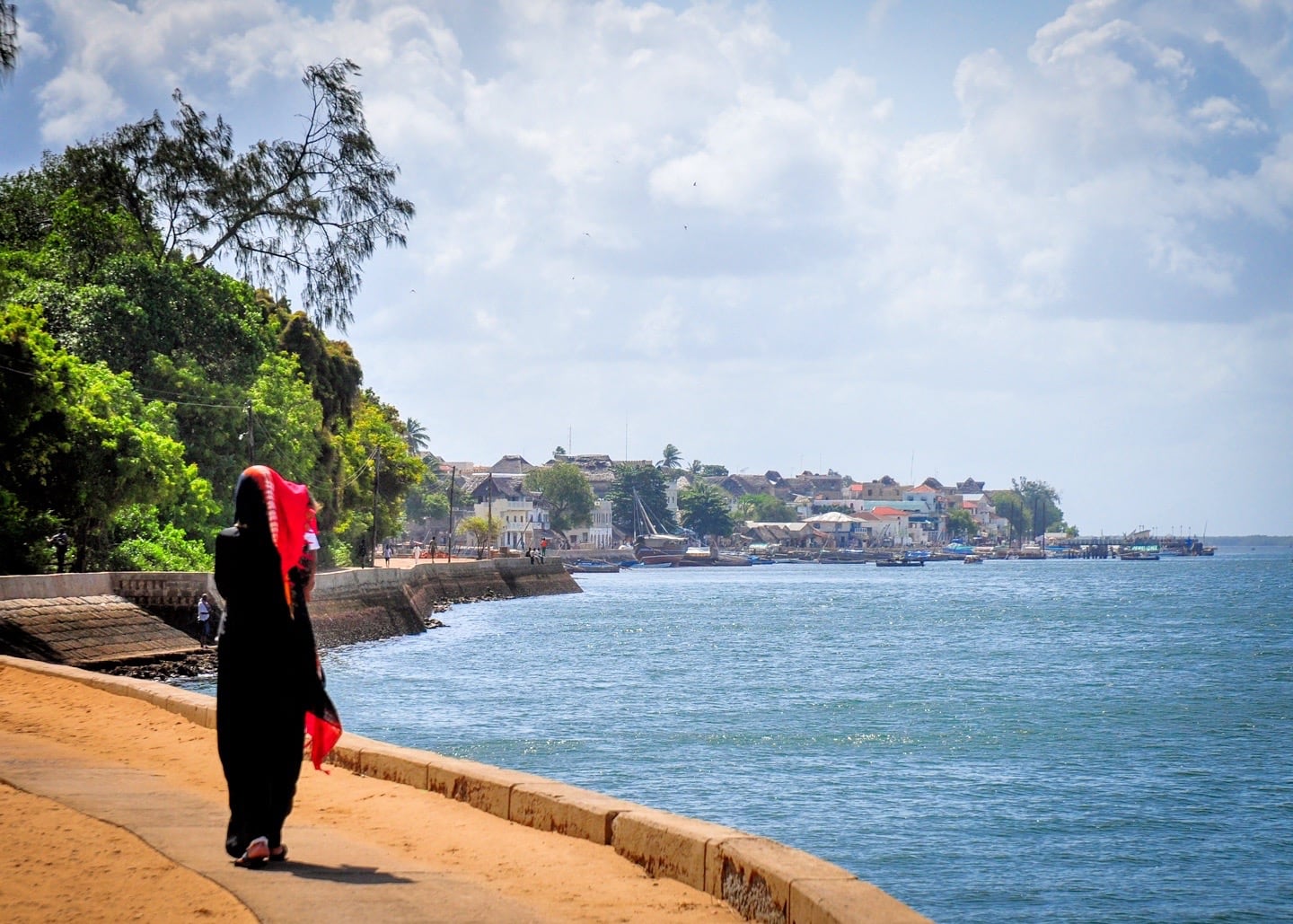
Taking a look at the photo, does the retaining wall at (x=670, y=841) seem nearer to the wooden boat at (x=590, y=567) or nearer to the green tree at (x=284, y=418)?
the green tree at (x=284, y=418)

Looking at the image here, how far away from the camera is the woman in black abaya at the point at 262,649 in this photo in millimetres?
7539

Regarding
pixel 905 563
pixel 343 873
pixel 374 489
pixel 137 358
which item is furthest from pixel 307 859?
pixel 905 563

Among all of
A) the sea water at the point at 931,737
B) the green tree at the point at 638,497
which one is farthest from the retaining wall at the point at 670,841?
the green tree at the point at 638,497

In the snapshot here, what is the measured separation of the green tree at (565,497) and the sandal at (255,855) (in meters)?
165

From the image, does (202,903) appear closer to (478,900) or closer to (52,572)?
(478,900)

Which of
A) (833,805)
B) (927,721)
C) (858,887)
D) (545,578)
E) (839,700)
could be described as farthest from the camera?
(545,578)

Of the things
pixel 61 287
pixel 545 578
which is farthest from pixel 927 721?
pixel 545 578

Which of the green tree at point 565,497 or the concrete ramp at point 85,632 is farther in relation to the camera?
the green tree at point 565,497

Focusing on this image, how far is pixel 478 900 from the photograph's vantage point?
6.84 metres

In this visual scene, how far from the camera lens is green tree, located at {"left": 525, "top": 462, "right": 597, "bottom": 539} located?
17325cm

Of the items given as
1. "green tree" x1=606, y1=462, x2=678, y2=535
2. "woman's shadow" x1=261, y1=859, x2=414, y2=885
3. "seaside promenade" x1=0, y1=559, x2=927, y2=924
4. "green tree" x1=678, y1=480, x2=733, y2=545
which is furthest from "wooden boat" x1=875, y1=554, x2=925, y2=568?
"woman's shadow" x1=261, y1=859, x2=414, y2=885

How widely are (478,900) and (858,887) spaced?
1.71m

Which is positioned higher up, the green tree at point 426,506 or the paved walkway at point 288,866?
the green tree at point 426,506

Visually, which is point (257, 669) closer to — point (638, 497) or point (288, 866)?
point (288, 866)
